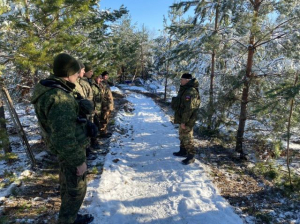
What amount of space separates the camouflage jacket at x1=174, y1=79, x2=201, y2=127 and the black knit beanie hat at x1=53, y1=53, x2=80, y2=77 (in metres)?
3.46

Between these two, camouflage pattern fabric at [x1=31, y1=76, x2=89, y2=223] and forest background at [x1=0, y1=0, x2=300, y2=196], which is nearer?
camouflage pattern fabric at [x1=31, y1=76, x2=89, y2=223]

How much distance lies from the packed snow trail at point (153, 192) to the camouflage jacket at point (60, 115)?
1.60 m

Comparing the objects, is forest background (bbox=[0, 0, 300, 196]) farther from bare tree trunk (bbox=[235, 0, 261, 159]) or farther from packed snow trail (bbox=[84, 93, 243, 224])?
packed snow trail (bbox=[84, 93, 243, 224])

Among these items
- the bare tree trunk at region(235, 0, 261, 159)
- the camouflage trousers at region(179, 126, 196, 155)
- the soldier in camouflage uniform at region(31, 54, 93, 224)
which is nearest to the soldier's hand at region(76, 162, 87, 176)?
the soldier in camouflage uniform at region(31, 54, 93, 224)

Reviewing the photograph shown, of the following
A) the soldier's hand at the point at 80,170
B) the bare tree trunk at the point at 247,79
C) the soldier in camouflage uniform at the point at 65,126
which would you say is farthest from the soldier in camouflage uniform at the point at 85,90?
the bare tree trunk at the point at 247,79

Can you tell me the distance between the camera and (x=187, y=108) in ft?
18.0

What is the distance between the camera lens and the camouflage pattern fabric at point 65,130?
2408 mm

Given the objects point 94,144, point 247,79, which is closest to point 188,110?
point 247,79

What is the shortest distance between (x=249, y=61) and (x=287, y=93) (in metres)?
2.33

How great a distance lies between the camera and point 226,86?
22.3ft

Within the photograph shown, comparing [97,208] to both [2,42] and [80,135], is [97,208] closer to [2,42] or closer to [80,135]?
[80,135]

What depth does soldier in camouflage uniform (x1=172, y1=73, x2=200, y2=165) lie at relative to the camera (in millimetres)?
5480

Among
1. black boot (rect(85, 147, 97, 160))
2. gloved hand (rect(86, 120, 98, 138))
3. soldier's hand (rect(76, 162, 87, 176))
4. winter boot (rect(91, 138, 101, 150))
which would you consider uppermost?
gloved hand (rect(86, 120, 98, 138))

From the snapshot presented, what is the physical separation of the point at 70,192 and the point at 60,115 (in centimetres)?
119
